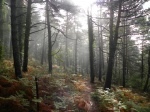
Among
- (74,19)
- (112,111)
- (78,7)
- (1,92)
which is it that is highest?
(74,19)

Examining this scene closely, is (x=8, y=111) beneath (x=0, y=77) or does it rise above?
beneath

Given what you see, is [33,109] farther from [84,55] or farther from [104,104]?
[84,55]

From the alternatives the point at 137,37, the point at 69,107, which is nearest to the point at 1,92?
the point at 69,107

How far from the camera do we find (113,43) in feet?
41.1

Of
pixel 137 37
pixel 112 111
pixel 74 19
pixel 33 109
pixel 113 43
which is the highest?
pixel 74 19

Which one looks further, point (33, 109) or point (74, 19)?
point (74, 19)

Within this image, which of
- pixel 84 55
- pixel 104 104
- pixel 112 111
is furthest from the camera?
pixel 84 55

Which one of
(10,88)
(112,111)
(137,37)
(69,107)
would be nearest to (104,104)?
(112,111)

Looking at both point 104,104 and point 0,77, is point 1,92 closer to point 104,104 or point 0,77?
point 0,77

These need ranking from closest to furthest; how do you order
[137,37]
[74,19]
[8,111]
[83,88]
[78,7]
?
[8,111]
[83,88]
[78,7]
[137,37]
[74,19]

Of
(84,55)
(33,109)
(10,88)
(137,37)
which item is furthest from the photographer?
(84,55)

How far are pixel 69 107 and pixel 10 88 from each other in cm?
283

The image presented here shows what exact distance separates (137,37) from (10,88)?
83.1ft

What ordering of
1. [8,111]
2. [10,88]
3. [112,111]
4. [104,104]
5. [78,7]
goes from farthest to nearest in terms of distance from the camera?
[78,7] → [104,104] → [112,111] → [10,88] → [8,111]
